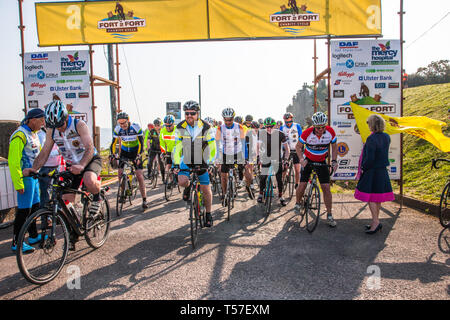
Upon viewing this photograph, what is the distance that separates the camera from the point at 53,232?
4.05 m

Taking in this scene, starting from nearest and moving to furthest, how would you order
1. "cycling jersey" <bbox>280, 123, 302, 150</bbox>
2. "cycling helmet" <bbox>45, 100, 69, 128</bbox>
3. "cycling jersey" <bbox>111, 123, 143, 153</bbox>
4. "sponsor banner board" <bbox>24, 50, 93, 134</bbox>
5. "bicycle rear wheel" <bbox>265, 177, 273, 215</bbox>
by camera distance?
"cycling helmet" <bbox>45, 100, 69, 128</bbox>, "bicycle rear wheel" <bbox>265, 177, 273, 215</bbox>, "cycling jersey" <bbox>111, 123, 143, 153</bbox>, "sponsor banner board" <bbox>24, 50, 93, 134</bbox>, "cycling jersey" <bbox>280, 123, 302, 150</bbox>

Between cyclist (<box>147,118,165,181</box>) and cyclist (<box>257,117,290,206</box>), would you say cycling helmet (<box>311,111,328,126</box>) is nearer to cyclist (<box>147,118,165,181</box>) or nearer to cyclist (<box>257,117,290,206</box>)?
cyclist (<box>257,117,290,206</box>)

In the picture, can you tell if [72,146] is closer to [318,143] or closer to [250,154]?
[250,154]

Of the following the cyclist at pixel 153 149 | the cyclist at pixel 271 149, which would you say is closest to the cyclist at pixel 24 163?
the cyclist at pixel 271 149

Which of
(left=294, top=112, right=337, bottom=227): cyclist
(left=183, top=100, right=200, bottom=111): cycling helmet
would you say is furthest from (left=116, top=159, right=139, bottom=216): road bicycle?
(left=294, top=112, right=337, bottom=227): cyclist

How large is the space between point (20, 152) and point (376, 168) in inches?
255

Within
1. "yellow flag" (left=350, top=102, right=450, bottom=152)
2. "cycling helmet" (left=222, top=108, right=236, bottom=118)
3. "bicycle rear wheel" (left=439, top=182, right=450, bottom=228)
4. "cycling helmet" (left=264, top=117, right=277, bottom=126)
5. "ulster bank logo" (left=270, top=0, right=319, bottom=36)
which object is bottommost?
"bicycle rear wheel" (left=439, top=182, right=450, bottom=228)

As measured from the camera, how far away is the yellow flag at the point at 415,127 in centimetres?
660

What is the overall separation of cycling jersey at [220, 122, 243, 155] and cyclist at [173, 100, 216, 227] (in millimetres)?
2070

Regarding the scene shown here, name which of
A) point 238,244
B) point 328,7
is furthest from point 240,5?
point 238,244

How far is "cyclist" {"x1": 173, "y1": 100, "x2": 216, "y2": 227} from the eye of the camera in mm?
5500

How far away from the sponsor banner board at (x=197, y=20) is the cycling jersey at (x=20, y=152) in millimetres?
4965

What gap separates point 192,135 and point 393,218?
4955 millimetres

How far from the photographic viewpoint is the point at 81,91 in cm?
937
